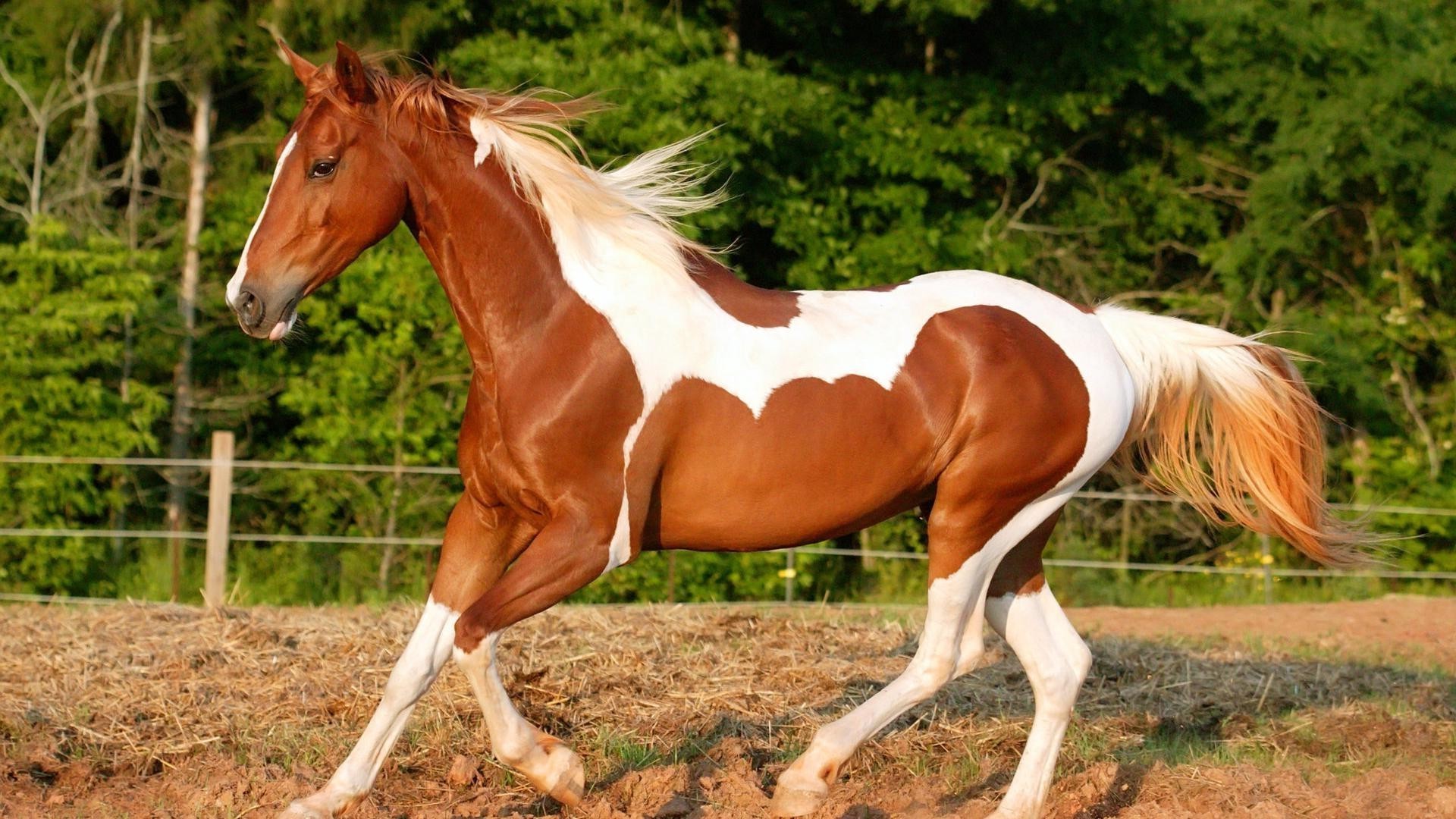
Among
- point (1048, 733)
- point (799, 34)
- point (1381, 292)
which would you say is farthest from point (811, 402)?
point (1381, 292)

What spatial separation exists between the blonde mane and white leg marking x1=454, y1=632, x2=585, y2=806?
126cm

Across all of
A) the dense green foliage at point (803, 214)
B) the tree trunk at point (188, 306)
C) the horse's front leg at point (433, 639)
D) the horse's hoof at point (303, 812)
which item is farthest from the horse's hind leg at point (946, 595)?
the tree trunk at point (188, 306)

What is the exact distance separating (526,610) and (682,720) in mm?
1542

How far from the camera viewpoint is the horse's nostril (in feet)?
12.8

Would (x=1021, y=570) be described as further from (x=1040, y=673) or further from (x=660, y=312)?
(x=660, y=312)

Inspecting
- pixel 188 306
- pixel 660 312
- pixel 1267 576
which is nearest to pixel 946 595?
pixel 660 312

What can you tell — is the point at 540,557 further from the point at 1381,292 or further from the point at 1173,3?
the point at 1381,292

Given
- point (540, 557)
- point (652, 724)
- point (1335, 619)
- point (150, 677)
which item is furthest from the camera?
point (1335, 619)

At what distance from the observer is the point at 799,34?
45.2ft

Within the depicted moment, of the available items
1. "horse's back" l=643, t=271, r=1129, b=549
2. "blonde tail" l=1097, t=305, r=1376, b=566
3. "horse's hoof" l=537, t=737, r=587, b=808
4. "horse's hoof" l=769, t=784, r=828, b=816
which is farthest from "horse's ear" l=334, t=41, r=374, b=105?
"blonde tail" l=1097, t=305, r=1376, b=566

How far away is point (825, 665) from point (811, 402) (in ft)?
7.49

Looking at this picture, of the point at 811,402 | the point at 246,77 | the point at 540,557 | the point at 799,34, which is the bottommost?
the point at 540,557

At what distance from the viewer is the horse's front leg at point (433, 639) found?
12.9 feet

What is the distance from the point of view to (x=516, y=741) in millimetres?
3967
